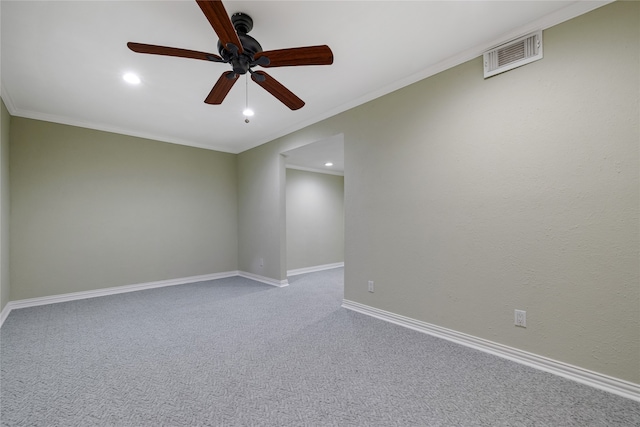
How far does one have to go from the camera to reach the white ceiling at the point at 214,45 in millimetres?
1977

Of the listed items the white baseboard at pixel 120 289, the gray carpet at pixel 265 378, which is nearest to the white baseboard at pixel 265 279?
the white baseboard at pixel 120 289

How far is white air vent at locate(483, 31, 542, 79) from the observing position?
215 cm

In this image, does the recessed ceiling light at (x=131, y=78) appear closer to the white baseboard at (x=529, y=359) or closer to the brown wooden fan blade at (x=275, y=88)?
the brown wooden fan blade at (x=275, y=88)

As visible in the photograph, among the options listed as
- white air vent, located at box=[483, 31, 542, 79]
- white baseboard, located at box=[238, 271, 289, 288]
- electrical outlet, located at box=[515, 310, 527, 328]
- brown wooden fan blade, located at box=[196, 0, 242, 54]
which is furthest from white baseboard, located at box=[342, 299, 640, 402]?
brown wooden fan blade, located at box=[196, 0, 242, 54]

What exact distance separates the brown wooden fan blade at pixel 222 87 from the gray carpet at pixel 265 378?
2310 millimetres

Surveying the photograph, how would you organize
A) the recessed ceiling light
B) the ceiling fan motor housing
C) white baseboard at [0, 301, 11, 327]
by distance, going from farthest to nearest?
white baseboard at [0, 301, 11, 327], the recessed ceiling light, the ceiling fan motor housing

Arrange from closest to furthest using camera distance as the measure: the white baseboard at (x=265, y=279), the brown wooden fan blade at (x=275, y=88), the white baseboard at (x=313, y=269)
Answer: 1. the brown wooden fan blade at (x=275, y=88)
2. the white baseboard at (x=265, y=279)
3. the white baseboard at (x=313, y=269)

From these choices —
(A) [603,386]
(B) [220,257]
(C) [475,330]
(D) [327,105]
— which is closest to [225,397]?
(C) [475,330]

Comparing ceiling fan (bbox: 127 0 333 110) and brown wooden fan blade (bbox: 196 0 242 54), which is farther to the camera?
ceiling fan (bbox: 127 0 333 110)

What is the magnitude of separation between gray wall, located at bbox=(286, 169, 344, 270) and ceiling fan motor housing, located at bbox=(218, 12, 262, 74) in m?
3.92

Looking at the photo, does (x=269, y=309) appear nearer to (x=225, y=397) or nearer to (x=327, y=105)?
(x=225, y=397)

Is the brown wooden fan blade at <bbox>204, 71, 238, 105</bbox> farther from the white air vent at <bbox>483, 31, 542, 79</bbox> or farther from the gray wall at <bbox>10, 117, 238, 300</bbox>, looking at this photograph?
the gray wall at <bbox>10, 117, 238, 300</bbox>

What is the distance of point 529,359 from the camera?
2158mm

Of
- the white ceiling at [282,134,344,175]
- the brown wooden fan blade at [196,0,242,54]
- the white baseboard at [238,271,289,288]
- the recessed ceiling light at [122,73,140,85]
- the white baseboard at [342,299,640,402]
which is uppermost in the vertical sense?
Answer: the recessed ceiling light at [122,73,140,85]
